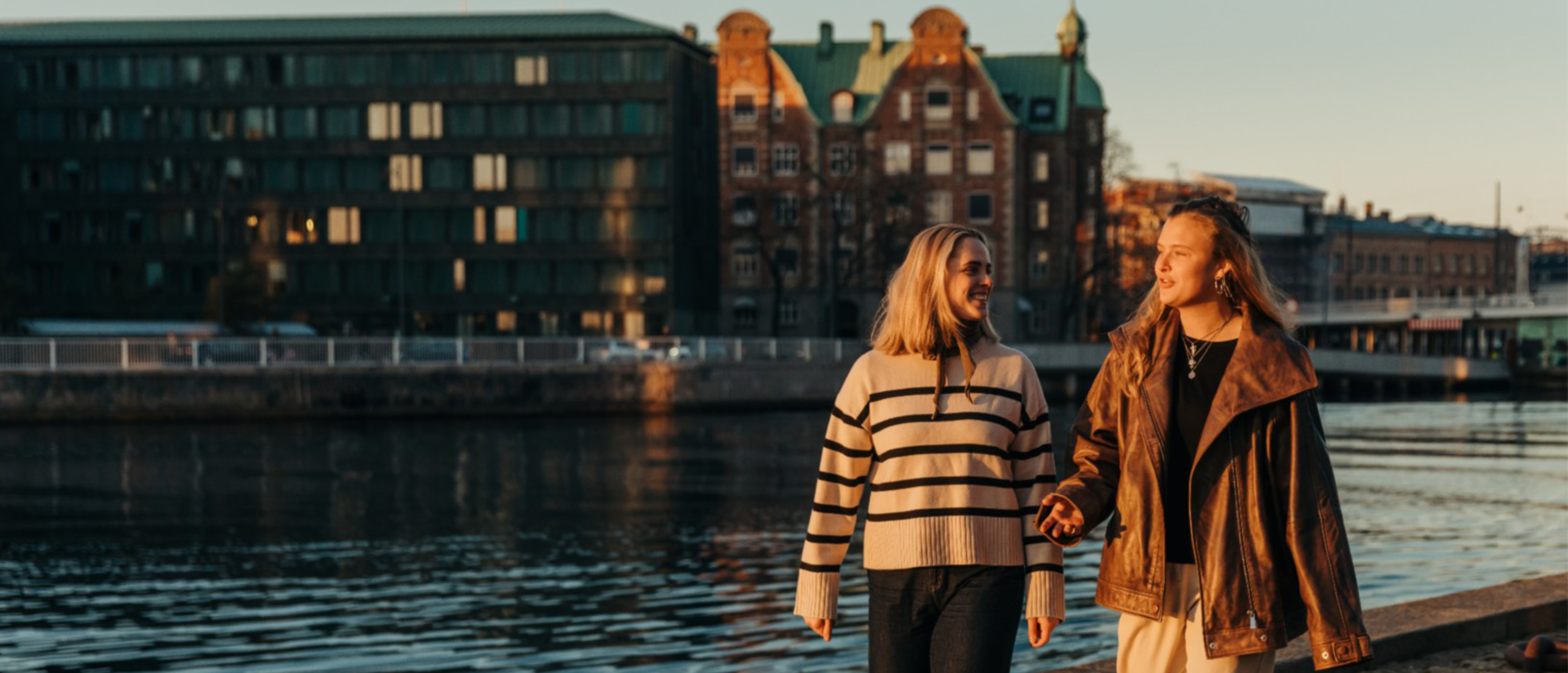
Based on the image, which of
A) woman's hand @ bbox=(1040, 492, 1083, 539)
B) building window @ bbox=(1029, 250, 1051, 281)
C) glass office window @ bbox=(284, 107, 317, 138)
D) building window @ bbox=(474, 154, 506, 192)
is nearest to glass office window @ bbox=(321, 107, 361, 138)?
glass office window @ bbox=(284, 107, 317, 138)

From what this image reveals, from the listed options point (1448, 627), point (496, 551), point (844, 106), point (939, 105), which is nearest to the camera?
point (1448, 627)

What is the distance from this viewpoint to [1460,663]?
27.8 ft

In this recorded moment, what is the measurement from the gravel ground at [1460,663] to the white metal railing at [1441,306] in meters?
80.0

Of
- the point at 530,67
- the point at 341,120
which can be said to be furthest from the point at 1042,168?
the point at 341,120

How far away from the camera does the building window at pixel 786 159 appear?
88.5m

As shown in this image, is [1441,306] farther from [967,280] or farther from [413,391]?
[967,280]

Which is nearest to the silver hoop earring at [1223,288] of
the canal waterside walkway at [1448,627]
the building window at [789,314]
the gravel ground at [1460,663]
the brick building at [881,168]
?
the canal waterside walkway at [1448,627]

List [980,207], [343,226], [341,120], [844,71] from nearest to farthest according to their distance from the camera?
[341,120] → [343,226] → [980,207] → [844,71]

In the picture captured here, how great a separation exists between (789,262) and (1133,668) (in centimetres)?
8311

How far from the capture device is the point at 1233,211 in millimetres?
5332

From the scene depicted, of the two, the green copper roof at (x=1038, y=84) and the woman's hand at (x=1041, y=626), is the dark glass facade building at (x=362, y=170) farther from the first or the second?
the woman's hand at (x=1041, y=626)

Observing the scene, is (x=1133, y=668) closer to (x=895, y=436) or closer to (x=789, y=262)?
(x=895, y=436)

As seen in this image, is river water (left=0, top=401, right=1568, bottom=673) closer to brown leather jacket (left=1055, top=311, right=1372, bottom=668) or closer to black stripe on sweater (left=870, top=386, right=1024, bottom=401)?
black stripe on sweater (left=870, top=386, right=1024, bottom=401)

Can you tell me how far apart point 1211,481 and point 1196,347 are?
1.37 ft
